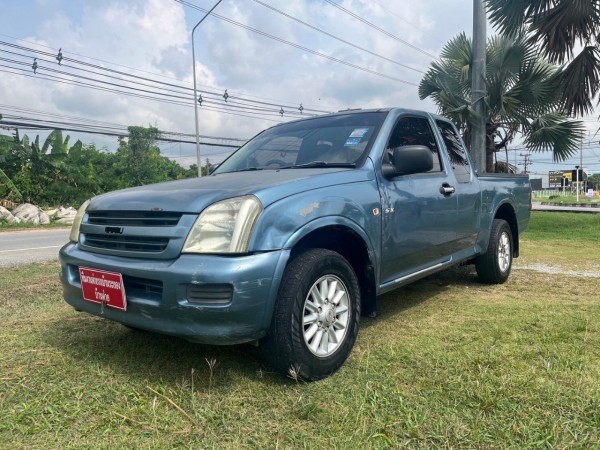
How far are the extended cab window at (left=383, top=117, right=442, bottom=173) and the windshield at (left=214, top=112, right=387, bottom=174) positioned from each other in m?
0.17

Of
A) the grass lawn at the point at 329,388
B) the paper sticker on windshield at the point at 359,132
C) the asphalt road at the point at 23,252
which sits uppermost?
the paper sticker on windshield at the point at 359,132

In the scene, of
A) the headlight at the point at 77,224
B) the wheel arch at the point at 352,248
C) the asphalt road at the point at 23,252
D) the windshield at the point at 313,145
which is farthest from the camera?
the asphalt road at the point at 23,252

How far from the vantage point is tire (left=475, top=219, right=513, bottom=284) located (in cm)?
482

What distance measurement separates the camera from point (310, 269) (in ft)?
8.36

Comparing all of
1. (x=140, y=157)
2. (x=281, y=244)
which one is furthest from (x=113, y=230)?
(x=140, y=157)

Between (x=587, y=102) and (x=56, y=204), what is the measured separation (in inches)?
834

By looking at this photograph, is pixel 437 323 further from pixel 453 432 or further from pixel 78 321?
pixel 78 321

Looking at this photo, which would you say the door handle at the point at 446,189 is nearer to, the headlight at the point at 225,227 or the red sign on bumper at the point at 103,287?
the headlight at the point at 225,227

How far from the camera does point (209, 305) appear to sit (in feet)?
7.49

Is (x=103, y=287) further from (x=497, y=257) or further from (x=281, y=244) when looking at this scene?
(x=497, y=257)

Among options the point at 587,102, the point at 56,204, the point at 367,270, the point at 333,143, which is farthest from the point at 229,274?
the point at 56,204

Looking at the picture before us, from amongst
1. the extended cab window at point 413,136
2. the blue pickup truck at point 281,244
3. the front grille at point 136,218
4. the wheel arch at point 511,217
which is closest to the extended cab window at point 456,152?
the extended cab window at point 413,136

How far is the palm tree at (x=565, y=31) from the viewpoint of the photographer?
911 cm

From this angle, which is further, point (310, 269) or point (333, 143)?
A: point (333, 143)
